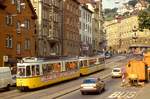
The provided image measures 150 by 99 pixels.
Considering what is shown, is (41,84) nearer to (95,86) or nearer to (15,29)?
(95,86)

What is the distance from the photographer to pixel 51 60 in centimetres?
5147

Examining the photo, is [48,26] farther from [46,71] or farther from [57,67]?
[46,71]

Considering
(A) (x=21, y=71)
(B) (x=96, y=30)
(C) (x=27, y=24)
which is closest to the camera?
(A) (x=21, y=71)

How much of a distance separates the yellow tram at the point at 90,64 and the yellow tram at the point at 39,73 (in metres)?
9.08

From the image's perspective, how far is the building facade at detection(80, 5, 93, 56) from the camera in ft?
367

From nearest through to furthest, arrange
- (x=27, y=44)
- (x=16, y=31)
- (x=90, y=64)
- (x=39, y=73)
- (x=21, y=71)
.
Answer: (x=21, y=71), (x=39, y=73), (x=16, y=31), (x=90, y=64), (x=27, y=44)

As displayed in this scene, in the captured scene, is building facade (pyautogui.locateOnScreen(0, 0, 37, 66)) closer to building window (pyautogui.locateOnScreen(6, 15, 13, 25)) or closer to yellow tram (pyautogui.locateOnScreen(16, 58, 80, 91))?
building window (pyautogui.locateOnScreen(6, 15, 13, 25))

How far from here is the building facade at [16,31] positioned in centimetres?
6384

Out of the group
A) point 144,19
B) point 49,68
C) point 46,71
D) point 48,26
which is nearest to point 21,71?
point 46,71

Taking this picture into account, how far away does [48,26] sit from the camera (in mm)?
84188

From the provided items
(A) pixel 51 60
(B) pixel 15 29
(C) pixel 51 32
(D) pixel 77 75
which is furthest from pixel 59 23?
(A) pixel 51 60

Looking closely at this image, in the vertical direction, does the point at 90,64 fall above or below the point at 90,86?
above

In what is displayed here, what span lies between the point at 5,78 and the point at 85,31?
71.2 metres

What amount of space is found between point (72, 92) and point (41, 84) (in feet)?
16.2
